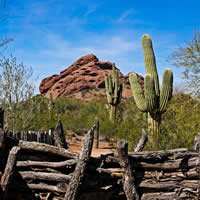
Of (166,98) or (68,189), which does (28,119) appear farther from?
(68,189)

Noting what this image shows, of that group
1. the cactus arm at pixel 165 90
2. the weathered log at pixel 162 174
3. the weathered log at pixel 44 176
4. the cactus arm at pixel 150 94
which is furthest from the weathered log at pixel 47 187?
the cactus arm at pixel 165 90

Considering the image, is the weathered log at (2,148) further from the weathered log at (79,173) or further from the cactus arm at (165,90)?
the cactus arm at (165,90)

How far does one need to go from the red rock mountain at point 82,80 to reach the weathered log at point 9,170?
52562 mm

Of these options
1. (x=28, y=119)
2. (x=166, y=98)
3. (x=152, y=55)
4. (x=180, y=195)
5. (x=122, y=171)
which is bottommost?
(x=180, y=195)

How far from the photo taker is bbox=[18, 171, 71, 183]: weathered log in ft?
13.1

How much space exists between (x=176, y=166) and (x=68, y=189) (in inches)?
74.2

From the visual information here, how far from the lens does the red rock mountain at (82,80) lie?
62.2 meters

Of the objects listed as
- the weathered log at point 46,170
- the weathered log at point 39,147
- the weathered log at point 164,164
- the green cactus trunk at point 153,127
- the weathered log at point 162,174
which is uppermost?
the green cactus trunk at point 153,127

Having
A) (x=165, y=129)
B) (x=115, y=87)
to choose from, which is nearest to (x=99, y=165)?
(x=165, y=129)

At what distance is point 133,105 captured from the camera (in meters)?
19.9

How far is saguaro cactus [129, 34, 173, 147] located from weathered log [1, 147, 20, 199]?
604cm

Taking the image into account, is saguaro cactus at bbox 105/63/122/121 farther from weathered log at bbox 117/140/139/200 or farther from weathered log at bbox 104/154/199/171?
weathered log at bbox 117/140/139/200

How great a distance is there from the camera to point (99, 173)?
167 inches

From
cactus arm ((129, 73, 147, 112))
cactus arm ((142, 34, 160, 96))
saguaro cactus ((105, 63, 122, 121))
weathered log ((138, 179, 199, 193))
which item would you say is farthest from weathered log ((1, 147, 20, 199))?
saguaro cactus ((105, 63, 122, 121))
